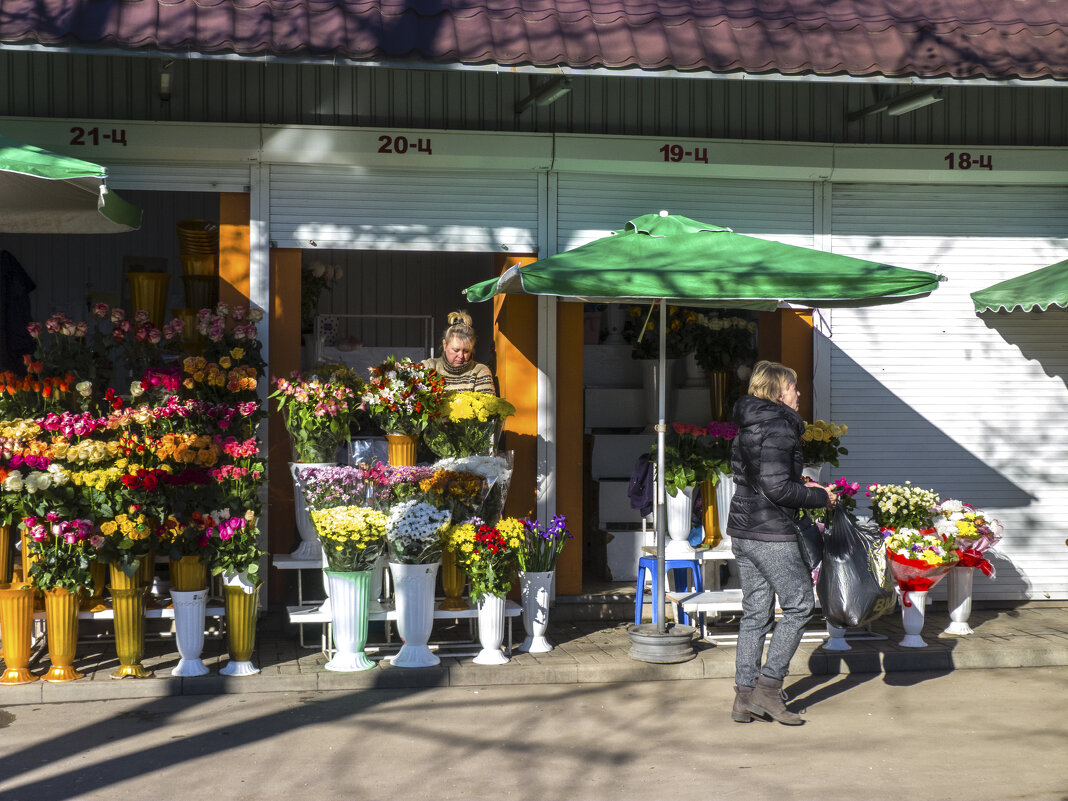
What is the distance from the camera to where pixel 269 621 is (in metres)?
8.90

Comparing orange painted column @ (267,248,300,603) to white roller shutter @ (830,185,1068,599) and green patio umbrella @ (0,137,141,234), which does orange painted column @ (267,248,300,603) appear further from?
white roller shutter @ (830,185,1068,599)

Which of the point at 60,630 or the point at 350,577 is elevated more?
the point at 350,577

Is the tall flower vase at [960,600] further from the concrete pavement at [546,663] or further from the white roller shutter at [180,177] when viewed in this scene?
the white roller shutter at [180,177]

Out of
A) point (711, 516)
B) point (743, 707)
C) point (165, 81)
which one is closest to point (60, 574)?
point (165, 81)

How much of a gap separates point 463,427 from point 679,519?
1.78m

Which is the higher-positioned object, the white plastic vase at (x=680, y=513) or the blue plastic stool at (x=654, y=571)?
the white plastic vase at (x=680, y=513)

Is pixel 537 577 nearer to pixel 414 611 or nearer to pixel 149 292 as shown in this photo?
pixel 414 611

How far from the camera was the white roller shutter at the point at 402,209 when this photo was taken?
9.05 m

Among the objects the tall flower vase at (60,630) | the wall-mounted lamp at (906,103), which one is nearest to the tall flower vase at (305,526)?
the tall flower vase at (60,630)

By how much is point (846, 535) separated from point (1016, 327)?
13.0 feet

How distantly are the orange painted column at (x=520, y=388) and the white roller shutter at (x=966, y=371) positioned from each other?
2431 millimetres

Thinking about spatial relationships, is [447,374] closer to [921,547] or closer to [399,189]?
[399,189]

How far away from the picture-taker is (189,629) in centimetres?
754

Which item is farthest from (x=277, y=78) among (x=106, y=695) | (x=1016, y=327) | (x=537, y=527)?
(x=1016, y=327)
